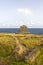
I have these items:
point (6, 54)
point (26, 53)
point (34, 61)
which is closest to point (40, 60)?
point (34, 61)

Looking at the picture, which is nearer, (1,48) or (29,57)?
(29,57)

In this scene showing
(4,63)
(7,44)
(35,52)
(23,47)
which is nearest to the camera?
(4,63)

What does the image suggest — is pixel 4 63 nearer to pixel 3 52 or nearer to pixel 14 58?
pixel 14 58

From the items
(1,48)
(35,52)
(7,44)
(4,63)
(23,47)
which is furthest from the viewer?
(7,44)

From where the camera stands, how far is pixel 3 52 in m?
35.2

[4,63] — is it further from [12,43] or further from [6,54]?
[12,43]

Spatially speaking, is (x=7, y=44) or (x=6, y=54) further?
(x=7, y=44)

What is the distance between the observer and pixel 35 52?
3048 centimetres

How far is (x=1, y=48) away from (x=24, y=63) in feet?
25.1

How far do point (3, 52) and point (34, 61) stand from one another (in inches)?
316

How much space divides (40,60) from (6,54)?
7993 millimetres

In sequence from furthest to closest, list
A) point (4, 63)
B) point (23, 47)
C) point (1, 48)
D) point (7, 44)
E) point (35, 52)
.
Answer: point (7, 44) < point (1, 48) < point (23, 47) < point (35, 52) < point (4, 63)

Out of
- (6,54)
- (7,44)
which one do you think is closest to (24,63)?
(6,54)

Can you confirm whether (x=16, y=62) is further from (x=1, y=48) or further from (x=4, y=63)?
(x=1, y=48)
